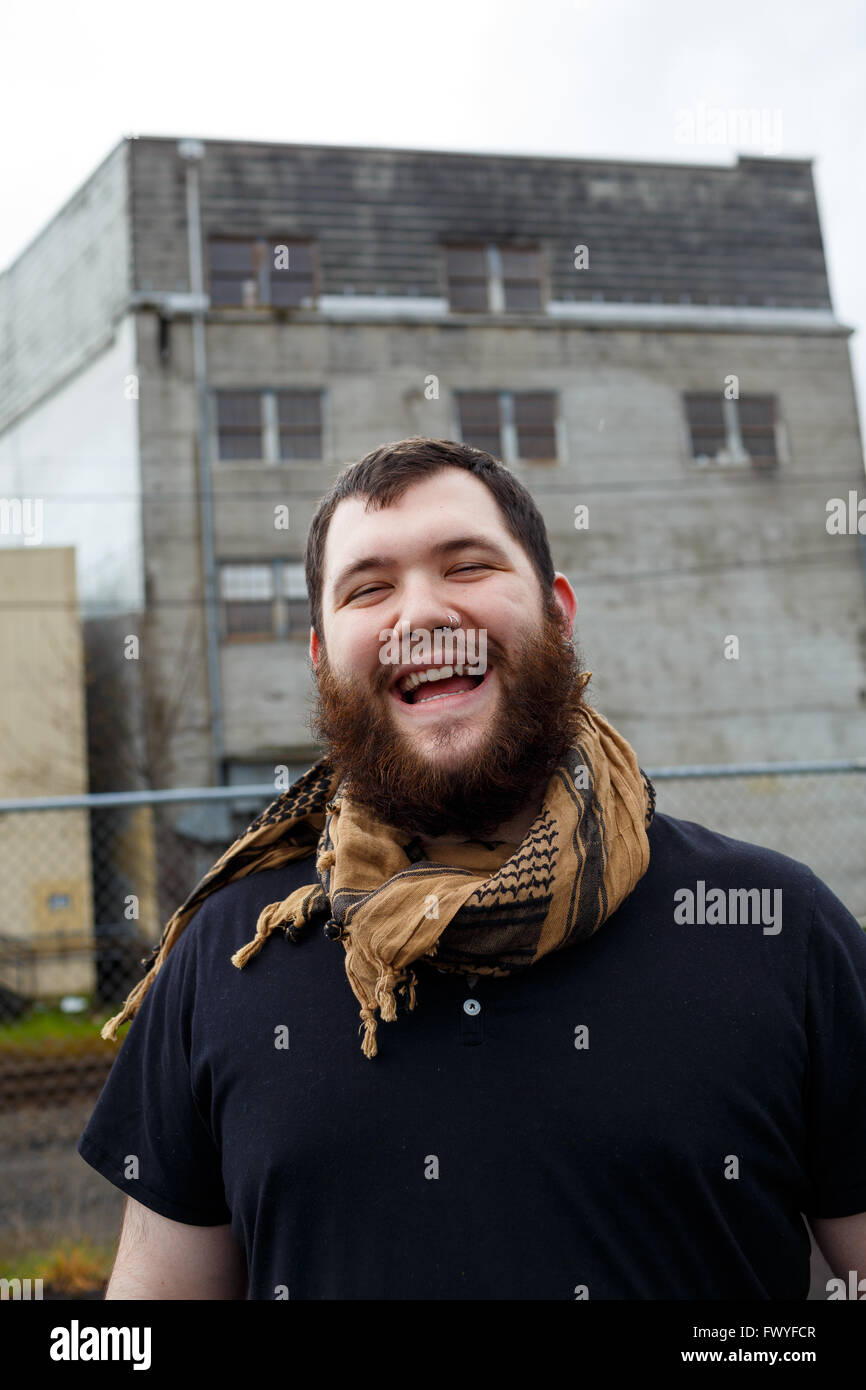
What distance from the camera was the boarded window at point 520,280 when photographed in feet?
60.3

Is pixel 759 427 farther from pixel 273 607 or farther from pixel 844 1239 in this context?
pixel 844 1239

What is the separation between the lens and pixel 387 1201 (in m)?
1.73

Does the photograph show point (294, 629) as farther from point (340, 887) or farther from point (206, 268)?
point (340, 887)

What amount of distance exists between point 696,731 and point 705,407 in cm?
588

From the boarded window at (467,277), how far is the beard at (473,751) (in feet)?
Result: 57.0

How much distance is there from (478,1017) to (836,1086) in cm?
61

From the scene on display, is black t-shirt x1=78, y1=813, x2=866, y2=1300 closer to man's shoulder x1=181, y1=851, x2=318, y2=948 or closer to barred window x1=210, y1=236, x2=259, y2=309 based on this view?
man's shoulder x1=181, y1=851, x2=318, y2=948

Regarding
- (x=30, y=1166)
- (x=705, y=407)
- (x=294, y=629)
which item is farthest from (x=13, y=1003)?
(x=705, y=407)

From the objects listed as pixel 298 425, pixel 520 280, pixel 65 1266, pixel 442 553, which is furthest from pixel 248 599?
pixel 442 553

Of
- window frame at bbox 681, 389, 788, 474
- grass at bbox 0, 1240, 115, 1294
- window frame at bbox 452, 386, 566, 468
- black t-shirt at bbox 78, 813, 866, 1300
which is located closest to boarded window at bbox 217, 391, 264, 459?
window frame at bbox 452, 386, 566, 468

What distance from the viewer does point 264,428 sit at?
16969 millimetres

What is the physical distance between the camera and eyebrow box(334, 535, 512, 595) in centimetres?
205

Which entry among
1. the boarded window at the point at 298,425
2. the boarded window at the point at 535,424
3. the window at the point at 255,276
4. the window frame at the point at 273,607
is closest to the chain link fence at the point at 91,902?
the window frame at the point at 273,607

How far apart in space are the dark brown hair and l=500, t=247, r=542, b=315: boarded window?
57.0ft
